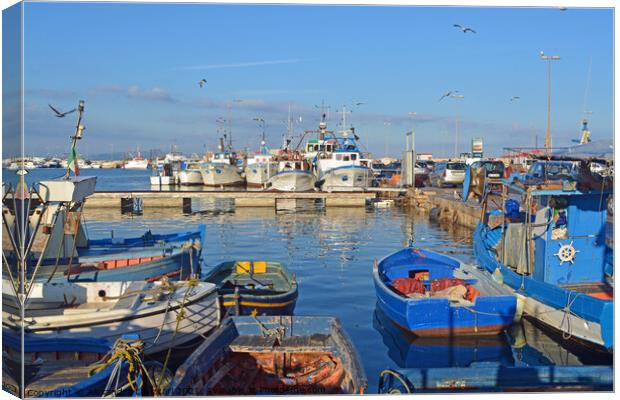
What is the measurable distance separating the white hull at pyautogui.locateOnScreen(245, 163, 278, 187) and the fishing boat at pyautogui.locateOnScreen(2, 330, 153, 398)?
47237 millimetres

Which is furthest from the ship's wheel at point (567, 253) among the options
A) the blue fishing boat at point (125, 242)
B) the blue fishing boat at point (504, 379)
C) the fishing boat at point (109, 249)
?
the blue fishing boat at point (125, 242)

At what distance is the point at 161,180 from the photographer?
63281 mm

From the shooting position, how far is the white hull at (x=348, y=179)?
45.0 metres

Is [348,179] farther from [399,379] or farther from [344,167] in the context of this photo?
[399,379]

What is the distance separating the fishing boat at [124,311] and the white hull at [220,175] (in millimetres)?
48339

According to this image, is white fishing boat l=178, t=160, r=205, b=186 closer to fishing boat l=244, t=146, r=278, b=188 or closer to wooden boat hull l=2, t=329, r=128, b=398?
fishing boat l=244, t=146, r=278, b=188

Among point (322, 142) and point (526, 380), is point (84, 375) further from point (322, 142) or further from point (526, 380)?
point (322, 142)

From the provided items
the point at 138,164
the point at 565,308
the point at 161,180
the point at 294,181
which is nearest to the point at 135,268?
the point at 565,308

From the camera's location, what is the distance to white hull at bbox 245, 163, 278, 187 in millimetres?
56125

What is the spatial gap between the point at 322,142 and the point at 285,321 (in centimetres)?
4582

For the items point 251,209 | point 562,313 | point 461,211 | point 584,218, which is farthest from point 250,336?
point 251,209

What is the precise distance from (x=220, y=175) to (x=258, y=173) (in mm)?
4092

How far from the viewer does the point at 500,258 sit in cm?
1470

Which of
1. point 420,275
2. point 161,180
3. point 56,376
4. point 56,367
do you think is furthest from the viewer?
point 161,180
